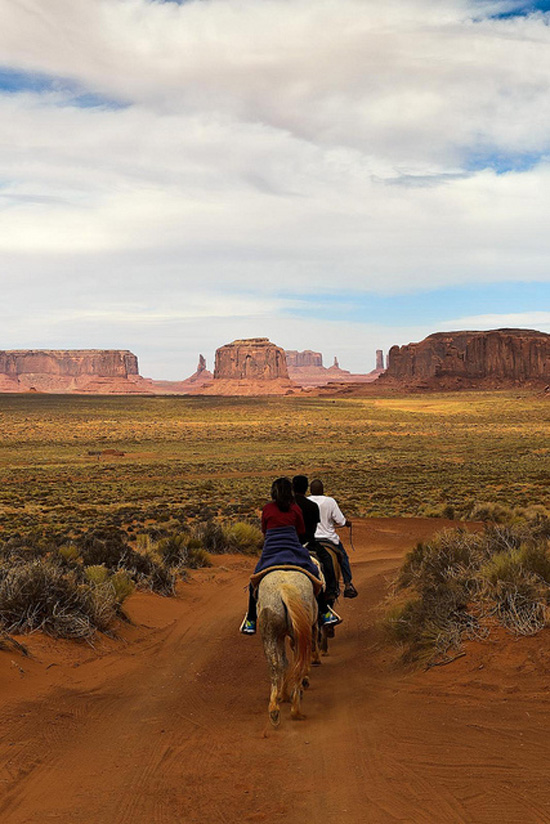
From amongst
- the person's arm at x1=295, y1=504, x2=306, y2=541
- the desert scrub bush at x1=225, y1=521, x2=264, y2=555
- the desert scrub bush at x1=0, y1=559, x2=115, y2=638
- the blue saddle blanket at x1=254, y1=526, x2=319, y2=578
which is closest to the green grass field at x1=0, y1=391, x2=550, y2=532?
the desert scrub bush at x1=225, y1=521, x2=264, y2=555

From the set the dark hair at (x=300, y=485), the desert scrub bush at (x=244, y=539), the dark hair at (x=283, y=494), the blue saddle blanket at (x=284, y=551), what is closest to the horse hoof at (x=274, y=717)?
the blue saddle blanket at (x=284, y=551)

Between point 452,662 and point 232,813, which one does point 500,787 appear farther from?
point 452,662

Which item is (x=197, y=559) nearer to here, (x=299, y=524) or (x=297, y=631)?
(x=299, y=524)

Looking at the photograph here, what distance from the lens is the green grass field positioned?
1085 inches

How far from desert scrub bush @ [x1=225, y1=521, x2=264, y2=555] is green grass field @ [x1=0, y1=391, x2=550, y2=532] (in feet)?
20.2

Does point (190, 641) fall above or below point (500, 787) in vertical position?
below

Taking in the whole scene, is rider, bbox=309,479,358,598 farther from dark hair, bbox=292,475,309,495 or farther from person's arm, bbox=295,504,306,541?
person's arm, bbox=295,504,306,541

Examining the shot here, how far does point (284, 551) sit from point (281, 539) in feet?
0.47

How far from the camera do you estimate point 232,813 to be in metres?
4.80

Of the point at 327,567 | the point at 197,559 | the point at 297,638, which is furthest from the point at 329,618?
the point at 197,559

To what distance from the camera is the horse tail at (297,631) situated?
21.5ft

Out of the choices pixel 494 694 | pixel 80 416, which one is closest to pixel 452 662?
pixel 494 694

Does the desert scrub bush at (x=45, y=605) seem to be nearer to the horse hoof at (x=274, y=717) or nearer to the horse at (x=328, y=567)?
the horse at (x=328, y=567)

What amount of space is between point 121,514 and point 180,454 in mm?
28255
